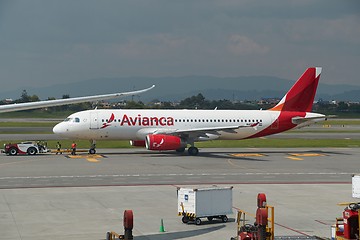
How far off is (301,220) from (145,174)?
19.6m

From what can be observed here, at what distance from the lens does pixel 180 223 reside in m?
28.4

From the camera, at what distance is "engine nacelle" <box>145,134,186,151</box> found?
6016 cm

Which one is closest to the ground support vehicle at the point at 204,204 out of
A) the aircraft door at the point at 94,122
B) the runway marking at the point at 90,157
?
the runway marking at the point at 90,157

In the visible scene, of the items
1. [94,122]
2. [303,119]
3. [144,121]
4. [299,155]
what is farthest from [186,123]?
[303,119]

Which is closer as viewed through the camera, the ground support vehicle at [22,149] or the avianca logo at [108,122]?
the ground support vehicle at [22,149]

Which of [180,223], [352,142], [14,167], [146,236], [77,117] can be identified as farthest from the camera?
[352,142]

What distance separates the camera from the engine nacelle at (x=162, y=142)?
197ft

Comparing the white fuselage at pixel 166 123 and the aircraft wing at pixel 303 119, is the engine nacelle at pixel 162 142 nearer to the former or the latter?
the white fuselage at pixel 166 123

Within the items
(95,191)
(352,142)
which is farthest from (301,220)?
(352,142)

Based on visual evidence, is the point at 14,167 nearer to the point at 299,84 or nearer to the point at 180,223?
the point at 180,223

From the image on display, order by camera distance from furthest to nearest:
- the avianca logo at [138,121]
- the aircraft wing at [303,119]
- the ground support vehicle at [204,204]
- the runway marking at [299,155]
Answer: the aircraft wing at [303,119] < the avianca logo at [138,121] < the runway marking at [299,155] < the ground support vehicle at [204,204]

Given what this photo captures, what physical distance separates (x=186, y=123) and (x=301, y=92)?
1376 cm

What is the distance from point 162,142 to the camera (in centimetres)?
6056

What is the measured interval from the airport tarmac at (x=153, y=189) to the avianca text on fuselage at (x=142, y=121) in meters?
3.18
